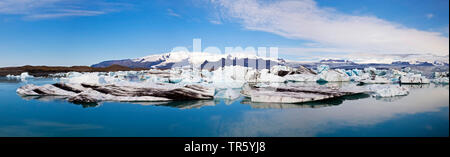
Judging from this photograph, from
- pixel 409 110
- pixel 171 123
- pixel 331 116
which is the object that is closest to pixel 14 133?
pixel 171 123

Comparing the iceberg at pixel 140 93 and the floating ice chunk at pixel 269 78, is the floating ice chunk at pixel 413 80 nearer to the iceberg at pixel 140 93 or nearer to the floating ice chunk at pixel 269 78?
A: the floating ice chunk at pixel 269 78

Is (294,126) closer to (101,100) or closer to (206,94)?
(206,94)

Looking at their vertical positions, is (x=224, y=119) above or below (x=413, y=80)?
below

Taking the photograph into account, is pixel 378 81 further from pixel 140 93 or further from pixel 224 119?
pixel 140 93

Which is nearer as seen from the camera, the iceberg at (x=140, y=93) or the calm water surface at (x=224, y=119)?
the calm water surface at (x=224, y=119)

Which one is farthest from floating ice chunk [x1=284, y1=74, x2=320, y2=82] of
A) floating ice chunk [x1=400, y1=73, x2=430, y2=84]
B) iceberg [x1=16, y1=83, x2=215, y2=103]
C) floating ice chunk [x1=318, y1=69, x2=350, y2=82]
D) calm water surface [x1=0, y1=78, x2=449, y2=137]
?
iceberg [x1=16, y1=83, x2=215, y2=103]

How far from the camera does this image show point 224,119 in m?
3.73

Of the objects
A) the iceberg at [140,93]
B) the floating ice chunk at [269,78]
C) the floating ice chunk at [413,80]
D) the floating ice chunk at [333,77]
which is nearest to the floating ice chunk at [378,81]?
the floating ice chunk at [413,80]

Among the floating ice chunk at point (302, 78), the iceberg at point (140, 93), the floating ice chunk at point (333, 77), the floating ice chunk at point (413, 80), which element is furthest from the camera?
the floating ice chunk at point (302, 78)

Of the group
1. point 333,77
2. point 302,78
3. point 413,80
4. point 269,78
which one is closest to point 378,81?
point 413,80

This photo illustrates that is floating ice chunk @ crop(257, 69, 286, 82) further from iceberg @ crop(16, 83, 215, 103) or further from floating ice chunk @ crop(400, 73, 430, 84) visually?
iceberg @ crop(16, 83, 215, 103)

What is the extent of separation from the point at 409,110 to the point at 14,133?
236 inches

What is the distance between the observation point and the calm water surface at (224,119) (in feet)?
10.0

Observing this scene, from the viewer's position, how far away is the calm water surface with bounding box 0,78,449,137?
306 cm
